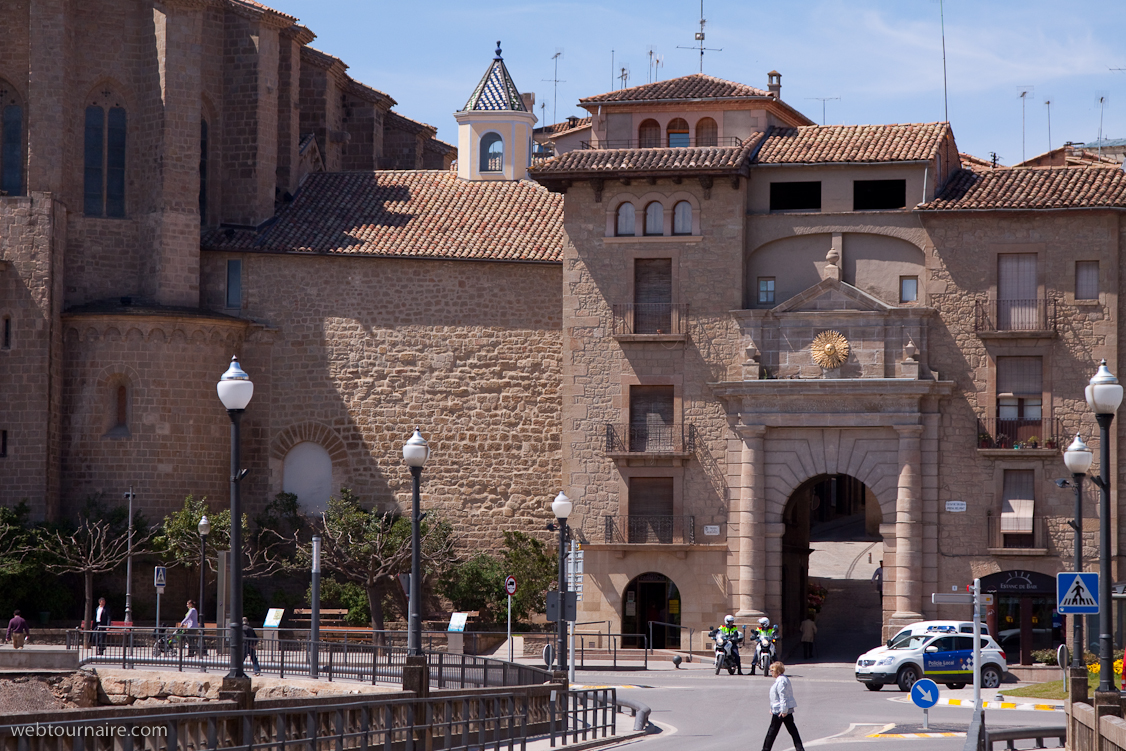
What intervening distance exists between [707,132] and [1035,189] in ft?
32.3

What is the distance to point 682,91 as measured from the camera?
171 feet

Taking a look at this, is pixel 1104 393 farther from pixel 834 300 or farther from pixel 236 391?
pixel 834 300

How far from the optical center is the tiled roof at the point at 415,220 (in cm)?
5244

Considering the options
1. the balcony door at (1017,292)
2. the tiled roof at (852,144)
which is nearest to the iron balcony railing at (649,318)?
the tiled roof at (852,144)

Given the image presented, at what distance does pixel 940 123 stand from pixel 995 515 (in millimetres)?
11091

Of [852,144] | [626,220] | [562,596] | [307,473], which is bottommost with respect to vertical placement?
[562,596]

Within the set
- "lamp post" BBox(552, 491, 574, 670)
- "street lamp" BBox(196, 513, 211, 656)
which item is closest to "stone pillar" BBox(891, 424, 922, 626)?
"lamp post" BBox(552, 491, 574, 670)

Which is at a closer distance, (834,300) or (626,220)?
(834,300)

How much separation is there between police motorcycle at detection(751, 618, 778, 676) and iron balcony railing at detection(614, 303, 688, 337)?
31.4 feet

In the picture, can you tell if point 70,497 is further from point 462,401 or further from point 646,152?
point 646,152

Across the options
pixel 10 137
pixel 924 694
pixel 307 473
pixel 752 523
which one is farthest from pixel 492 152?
pixel 924 694

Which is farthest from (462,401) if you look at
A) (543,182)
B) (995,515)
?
(995,515)

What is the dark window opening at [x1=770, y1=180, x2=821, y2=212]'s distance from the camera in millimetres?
48812

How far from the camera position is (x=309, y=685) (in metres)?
32.7
